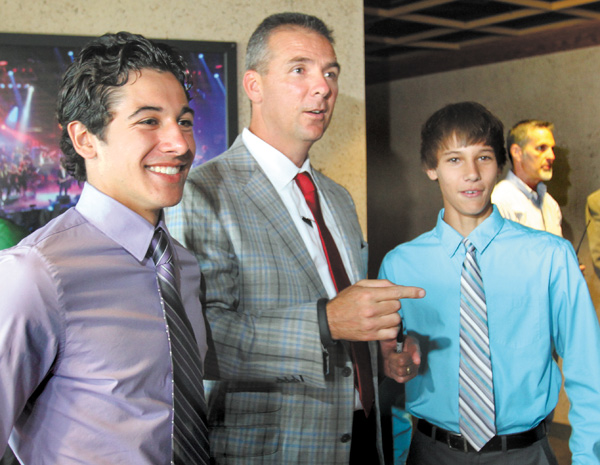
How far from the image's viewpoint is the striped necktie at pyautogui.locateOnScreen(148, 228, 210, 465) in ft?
3.53

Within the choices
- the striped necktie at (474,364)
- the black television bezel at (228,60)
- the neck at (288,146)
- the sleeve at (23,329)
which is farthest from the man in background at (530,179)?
the sleeve at (23,329)

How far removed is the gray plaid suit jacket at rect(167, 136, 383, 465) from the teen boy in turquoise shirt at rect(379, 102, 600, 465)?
0.75 feet

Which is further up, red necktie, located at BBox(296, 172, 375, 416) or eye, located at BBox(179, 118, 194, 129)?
eye, located at BBox(179, 118, 194, 129)

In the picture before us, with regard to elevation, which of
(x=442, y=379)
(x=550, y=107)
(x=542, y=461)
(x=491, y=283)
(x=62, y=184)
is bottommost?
(x=542, y=461)

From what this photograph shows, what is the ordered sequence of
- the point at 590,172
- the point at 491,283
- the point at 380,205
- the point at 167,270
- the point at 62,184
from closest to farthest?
the point at 167,270
the point at 491,283
the point at 62,184
the point at 590,172
the point at 380,205

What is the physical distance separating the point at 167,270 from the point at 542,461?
1.10m

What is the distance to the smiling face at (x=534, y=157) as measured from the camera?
4.07m

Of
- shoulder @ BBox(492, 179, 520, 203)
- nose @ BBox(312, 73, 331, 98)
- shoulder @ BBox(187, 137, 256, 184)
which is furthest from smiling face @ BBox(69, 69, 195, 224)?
shoulder @ BBox(492, 179, 520, 203)

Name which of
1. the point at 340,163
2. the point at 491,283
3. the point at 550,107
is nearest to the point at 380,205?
the point at 550,107

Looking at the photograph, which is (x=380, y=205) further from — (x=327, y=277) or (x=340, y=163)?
(x=327, y=277)

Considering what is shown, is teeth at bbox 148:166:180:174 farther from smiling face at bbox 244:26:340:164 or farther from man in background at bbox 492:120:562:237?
man in background at bbox 492:120:562:237

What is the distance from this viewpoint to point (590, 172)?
16.2 ft

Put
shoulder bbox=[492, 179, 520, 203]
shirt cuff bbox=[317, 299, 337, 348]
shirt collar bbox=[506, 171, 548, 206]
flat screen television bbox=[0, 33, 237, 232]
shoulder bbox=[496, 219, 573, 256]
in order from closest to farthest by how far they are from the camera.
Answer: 1. shirt cuff bbox=[317, 299, 337, 348]
2. shoulder bbox=[496, 219, 573, 256]
3. flat screen television bbox=[0, 33, 237, 232]
4. shoulder bbox=[492, 179, 520, 203]
5. shirt collar bbox=[506, 171, 548, 206]

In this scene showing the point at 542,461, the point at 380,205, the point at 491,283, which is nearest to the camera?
the point at 542,461
